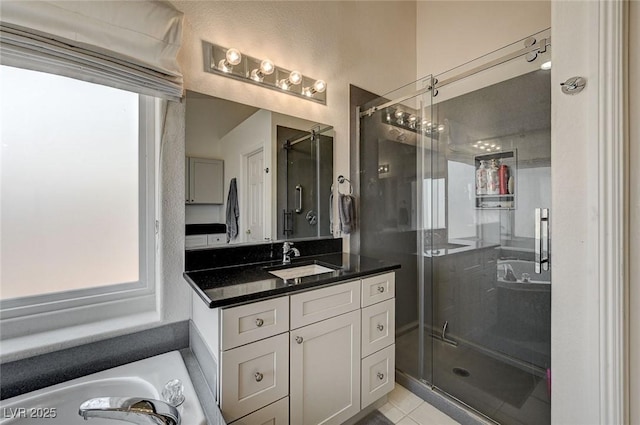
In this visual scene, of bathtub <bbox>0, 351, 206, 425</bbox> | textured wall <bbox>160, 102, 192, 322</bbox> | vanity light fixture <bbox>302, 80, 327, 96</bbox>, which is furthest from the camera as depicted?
vanity light fixture <bbox>302, 80, 327, 96</bbox>

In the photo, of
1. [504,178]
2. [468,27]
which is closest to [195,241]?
[504,178]

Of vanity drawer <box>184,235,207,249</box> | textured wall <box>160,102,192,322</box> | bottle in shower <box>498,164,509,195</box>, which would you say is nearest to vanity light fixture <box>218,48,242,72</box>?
textured wall <box>160,102,192,322</box>

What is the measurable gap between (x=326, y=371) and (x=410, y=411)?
0.76 meters

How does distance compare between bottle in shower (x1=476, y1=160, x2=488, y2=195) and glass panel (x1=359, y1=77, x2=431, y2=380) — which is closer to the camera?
bottle in shower (x1=476, y1=160, x2=488, y2=195)

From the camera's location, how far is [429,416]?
1.62m

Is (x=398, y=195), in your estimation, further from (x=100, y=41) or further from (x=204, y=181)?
(x=100, y=41)

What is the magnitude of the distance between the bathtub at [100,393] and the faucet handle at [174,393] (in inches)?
0.8

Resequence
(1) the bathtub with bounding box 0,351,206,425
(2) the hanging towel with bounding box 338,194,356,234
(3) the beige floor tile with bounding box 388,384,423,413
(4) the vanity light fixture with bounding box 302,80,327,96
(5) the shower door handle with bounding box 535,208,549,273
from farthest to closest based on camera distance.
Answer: (2) the hanging towel with bounding box 338,194,356,234 → (4) the vanity light fixture with bounding box 302,80,327,96 → (3) the beige floor tile with bounding box 388,384,423,413 → (5) the shower door handle with bounding box 535,208,549,273 → (1) the bathtub with bounding box 0,351,206,425

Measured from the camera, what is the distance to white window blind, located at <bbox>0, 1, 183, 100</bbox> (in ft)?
3.14

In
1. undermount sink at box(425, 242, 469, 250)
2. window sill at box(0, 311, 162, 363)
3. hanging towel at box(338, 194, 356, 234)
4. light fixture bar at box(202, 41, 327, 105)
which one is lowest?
window sill at box(0, 311, 162, 363)

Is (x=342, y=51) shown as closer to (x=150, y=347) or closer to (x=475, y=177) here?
(x=475, y=177)

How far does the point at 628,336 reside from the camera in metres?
0.77

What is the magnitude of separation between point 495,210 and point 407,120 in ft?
3.21

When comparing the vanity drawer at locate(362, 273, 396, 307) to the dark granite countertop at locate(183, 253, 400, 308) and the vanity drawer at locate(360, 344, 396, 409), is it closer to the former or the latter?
the dark granite countertop at locate(183, 253, 400, 308)
